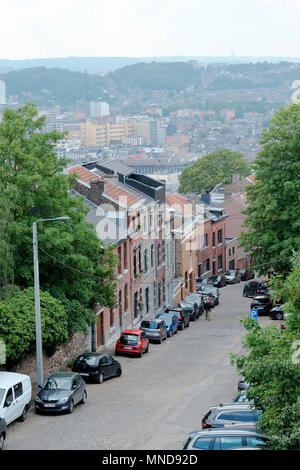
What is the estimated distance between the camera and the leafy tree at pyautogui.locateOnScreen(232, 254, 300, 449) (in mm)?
21000

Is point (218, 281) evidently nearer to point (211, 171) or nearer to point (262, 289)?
point (262, 289)

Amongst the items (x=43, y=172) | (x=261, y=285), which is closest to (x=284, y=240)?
(x=261, y=285)

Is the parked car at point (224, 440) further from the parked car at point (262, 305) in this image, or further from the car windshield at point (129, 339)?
the parked car at point (262, 305)

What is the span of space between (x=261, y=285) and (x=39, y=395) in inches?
1674

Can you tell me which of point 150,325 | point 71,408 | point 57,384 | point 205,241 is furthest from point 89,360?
point 205,241

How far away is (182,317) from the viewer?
55.0 m

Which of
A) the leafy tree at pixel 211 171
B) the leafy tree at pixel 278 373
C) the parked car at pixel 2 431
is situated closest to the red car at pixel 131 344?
the parked car at pixel 2 431

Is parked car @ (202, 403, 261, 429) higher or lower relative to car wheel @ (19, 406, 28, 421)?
higher

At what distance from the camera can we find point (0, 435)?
2509 cm

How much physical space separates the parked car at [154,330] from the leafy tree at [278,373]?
24.5 metres

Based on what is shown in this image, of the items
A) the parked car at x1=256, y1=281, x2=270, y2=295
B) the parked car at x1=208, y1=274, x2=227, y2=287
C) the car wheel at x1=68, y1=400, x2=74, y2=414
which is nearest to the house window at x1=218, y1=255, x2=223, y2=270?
the parked car at x1=208, y1=274, x2=227, y2=287

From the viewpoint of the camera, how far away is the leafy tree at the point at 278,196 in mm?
54500

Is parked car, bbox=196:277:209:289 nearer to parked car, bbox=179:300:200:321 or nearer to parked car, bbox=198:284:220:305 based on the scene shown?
parked car, bbox=198:284:220:305

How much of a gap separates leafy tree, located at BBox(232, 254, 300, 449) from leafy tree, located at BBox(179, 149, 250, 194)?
111m
